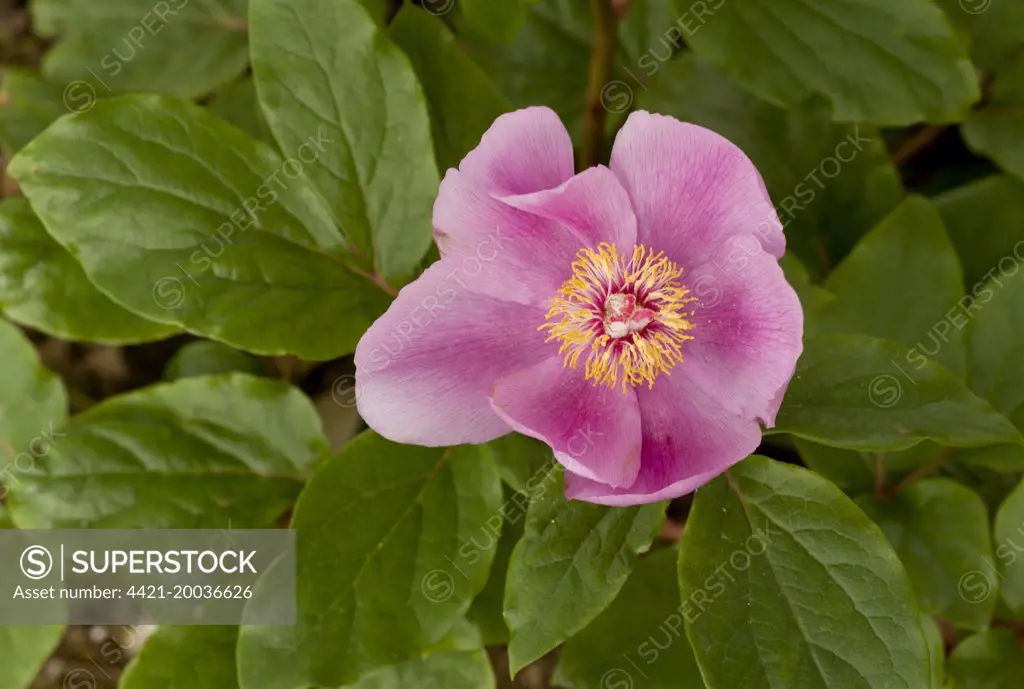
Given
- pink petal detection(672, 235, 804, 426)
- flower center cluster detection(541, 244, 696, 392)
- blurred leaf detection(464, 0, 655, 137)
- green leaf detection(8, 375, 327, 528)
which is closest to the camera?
pink petal detection(672, 235, 804, 426)

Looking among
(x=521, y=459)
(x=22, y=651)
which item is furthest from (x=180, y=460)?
(x=521, y=459)

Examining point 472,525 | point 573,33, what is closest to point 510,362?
point 472,525

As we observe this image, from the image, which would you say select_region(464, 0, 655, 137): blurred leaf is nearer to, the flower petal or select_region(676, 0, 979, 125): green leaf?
select_region(676, 0, 979, 125): green leaf

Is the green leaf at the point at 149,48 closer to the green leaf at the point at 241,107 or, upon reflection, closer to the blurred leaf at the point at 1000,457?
the green leaf at the point at 241,107

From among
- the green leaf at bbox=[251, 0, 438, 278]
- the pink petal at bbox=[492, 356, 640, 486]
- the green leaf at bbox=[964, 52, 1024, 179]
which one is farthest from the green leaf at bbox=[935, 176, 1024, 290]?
the green leaf at bbox=[251, 0, 438, 278]

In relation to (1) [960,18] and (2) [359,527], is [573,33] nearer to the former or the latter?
(1) [960,18]

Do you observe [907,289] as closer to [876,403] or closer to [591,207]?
[876,403]
